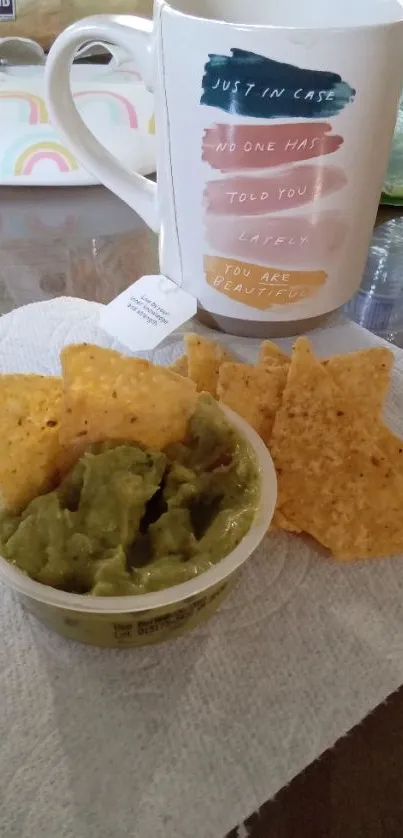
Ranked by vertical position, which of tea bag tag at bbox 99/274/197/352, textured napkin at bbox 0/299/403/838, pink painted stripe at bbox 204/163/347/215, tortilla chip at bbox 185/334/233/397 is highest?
pink painted stripe at bbox 204/163/347/215

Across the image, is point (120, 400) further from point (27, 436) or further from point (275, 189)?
point (275, 189)

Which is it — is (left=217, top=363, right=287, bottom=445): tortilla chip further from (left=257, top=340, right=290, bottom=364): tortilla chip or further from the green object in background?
the green object in background

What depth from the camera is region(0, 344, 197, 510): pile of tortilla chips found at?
1.37 ft

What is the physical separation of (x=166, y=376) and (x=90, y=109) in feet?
1.84

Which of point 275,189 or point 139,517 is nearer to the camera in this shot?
point 139,517

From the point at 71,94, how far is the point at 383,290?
0.36 meters

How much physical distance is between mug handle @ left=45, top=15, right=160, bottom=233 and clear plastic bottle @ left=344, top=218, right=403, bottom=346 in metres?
0.22

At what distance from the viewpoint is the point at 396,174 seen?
0.88 m

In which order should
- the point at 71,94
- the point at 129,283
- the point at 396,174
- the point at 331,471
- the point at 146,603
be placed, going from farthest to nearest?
the point at 396,174 < the point at 129,283 < the point at 71,94 < the point at 331,471 < the point at 146,603

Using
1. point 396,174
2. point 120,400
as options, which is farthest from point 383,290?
point 120,400

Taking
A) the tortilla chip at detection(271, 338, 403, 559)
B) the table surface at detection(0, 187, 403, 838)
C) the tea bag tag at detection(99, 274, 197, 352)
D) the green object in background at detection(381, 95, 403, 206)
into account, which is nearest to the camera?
the table surface at detection(0, 187, 403, 838)

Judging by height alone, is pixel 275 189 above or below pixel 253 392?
above

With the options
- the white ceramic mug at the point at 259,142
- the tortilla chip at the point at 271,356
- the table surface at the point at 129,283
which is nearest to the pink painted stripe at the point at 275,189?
the white ceramic mug at the point at 259,142

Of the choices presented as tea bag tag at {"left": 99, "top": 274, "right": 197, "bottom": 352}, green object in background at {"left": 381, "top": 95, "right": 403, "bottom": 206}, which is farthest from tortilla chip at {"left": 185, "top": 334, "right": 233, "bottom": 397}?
green object in background at {"left": 381, "top": 95, "right": 403, "bottom": 206}
